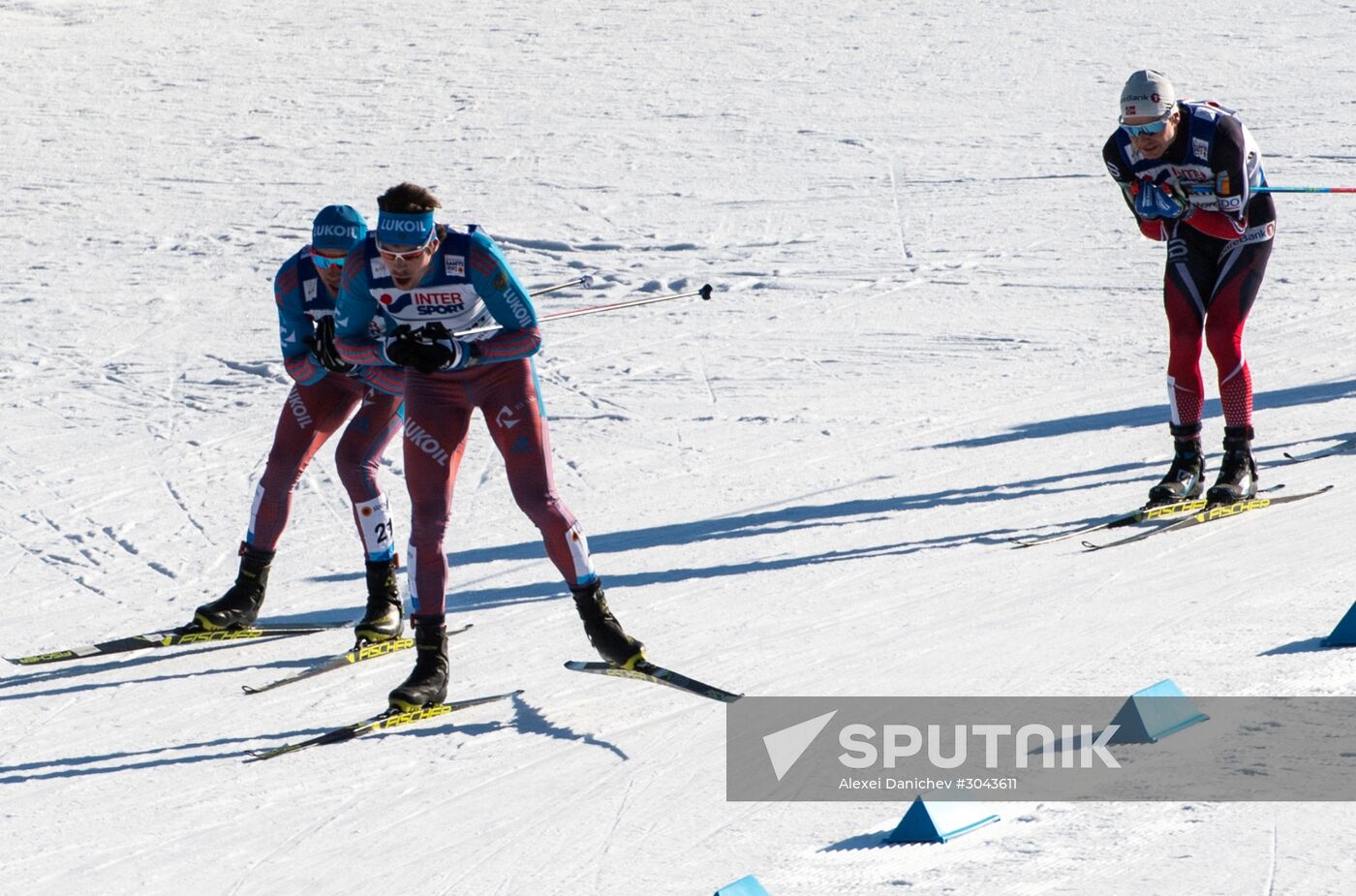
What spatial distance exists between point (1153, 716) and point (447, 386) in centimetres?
249

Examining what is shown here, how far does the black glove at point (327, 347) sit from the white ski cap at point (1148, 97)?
11.0ft

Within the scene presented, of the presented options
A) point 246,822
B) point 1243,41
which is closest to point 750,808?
point 246,822

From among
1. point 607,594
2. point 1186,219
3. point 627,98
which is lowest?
point 607,594

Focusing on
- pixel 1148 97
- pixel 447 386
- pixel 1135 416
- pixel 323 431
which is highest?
pixel 1148 97

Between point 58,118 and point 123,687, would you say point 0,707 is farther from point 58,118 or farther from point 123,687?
point 58,118

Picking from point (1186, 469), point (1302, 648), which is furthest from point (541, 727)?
point (1186, 469)

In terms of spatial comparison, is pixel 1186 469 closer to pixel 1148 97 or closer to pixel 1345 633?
pixel 1148 97

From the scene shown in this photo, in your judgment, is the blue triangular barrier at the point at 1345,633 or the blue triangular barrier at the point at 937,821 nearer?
the blue triangular barrier at the point at 937,821

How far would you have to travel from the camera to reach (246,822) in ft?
15.1

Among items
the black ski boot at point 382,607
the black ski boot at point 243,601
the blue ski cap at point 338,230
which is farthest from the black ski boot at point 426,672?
the blue ski cap at point 338,230

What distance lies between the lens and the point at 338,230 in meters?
6.09

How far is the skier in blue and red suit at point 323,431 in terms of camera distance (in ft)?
20.3

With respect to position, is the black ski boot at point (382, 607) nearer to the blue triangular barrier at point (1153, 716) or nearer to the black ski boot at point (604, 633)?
the black ski boot at point (604, 633)

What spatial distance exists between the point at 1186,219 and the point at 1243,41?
1544cm
